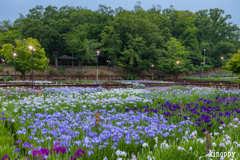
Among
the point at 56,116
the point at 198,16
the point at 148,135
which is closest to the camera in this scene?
the point at 148,135

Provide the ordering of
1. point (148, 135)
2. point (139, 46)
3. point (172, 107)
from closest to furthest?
point (148, 135) → point (172, 107) → point (139, 46)

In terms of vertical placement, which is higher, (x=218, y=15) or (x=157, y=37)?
(x=218, y=15)

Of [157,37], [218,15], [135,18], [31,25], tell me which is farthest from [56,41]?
[218,15]

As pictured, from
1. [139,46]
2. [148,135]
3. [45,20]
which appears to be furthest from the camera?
[45,20]

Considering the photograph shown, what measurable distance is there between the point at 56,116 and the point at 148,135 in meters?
3.11

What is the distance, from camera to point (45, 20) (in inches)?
2221

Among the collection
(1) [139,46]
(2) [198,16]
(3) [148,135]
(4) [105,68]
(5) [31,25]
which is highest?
(2) [198,16]

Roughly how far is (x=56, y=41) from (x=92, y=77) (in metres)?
16.8

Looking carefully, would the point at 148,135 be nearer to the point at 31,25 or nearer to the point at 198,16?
the point at 31,25

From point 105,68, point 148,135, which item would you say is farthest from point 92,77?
point 148,135

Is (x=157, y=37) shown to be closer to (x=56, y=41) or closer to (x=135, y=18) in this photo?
(x=135, y=18)

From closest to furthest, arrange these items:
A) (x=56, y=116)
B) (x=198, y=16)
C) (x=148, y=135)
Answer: (x=148, y=135), (x=56, y=116), (x=198, y=16)

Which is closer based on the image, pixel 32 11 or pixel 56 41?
pixel 56 41

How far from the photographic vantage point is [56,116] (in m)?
5.87
